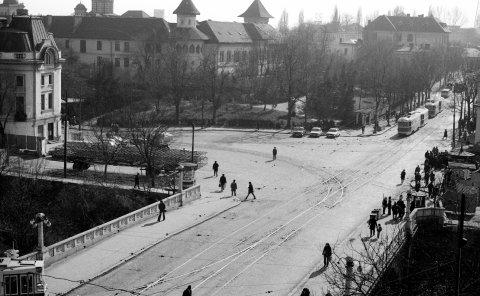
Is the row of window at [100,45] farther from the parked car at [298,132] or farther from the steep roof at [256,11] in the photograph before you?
the parked car at [298,132]

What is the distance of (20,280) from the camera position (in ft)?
87.0

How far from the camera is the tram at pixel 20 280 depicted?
26453 millimetres

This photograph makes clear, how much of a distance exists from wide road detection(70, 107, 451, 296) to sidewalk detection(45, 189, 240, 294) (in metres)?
0.54

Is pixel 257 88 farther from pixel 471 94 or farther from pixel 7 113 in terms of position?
pixel 7 113

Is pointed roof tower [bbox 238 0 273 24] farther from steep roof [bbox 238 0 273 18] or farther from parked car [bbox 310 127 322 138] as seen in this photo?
parked car [bbox 310 127 322 138]

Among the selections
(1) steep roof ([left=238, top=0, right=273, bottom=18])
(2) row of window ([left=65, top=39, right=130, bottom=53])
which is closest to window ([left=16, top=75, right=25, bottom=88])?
(2) row of window ([left=65, top=39, right=130, bottom=53])

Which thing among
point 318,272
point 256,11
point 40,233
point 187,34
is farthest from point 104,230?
point 256,11

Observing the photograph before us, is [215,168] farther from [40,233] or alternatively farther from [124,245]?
[40,233]

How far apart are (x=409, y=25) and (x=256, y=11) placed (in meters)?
30.3

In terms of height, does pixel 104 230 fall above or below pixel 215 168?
below

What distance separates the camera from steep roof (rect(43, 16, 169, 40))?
110 meters

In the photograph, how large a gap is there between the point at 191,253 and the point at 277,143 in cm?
3657

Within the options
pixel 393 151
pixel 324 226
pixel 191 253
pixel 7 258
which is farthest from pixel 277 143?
pixel 7 258

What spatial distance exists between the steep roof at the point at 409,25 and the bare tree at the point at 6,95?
325ft
